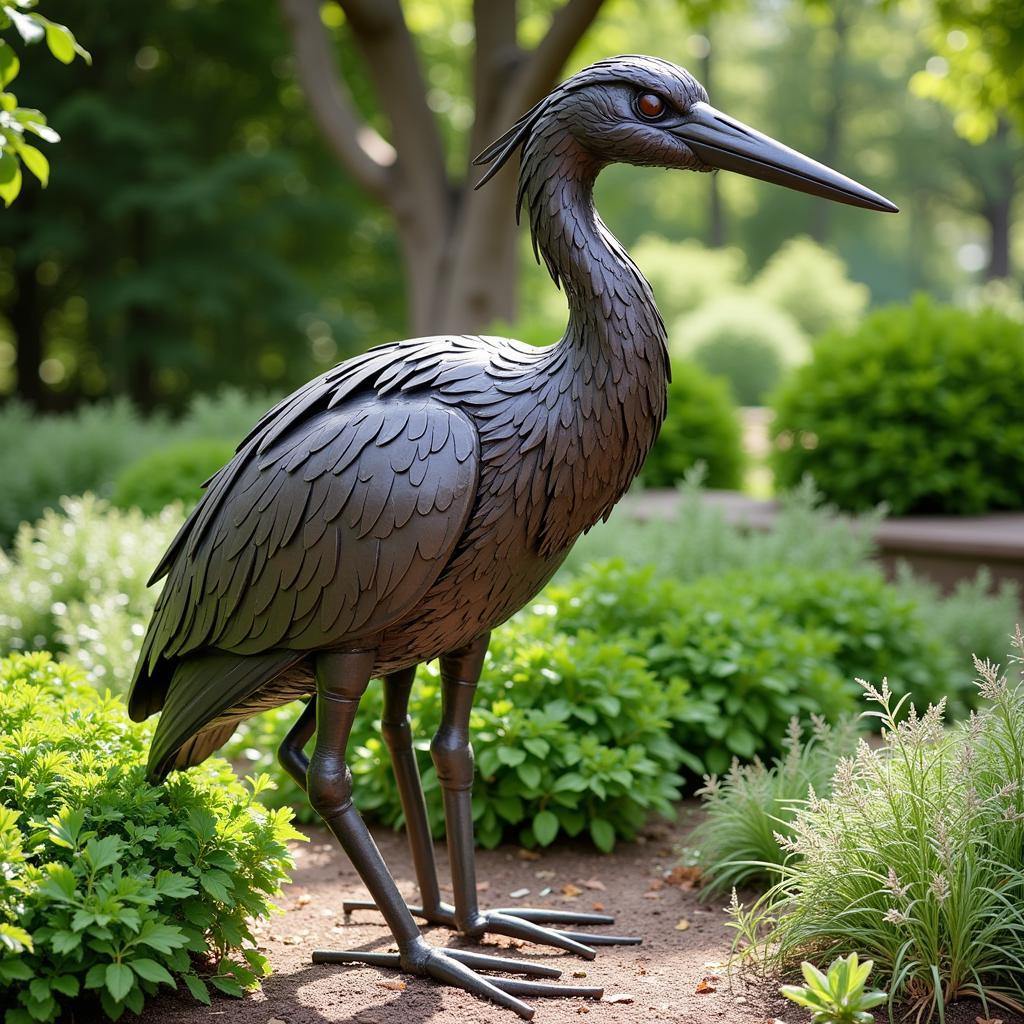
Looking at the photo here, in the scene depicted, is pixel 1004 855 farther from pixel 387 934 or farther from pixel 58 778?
pixel 58 778

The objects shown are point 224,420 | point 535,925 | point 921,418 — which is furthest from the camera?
point 224,420

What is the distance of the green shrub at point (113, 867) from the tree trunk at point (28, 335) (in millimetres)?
18206

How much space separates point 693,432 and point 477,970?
7.37 metres

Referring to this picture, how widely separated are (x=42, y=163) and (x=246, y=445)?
3.38ft

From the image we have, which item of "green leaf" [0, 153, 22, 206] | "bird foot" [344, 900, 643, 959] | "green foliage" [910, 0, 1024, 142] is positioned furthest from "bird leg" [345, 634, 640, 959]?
"green foliage" [910, 0, 1024, 142]

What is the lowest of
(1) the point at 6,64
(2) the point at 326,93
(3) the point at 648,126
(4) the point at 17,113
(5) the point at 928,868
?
(5) the point at 928,868

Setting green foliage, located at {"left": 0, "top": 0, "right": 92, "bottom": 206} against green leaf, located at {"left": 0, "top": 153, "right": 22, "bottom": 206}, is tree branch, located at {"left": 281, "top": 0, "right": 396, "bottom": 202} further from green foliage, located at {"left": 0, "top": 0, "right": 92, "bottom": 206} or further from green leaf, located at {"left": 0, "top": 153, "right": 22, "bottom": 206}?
green leaf, located at {"left": 0, "top": 153, "right": 22, "bottom": 206}

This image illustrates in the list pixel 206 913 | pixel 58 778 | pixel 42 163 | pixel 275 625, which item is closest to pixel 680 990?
pixel 206 913

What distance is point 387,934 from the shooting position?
3533mm

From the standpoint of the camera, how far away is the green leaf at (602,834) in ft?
14.0

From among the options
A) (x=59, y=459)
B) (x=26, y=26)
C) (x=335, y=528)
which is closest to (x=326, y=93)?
(x=59, y=459)

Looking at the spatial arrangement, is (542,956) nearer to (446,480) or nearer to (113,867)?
(113,867)

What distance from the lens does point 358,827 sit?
288 cm

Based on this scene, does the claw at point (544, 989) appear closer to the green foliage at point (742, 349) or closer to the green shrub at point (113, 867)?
the green shrub at point (113, 867)
